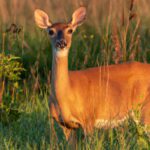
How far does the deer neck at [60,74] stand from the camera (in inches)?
305

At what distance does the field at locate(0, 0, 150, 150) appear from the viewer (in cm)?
734

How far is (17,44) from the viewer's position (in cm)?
1065

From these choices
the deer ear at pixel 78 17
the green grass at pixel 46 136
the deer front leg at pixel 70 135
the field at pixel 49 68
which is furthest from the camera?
the deer ear at pixel 78 17

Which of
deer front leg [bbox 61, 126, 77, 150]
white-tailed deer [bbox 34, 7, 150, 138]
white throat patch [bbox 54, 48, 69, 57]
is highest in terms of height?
white throat patch [bbox 54, 48, 69, 57]

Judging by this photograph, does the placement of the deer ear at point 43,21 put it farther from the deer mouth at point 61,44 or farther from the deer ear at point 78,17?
the deer mouth at point 61,44

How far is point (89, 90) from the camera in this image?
8.04m

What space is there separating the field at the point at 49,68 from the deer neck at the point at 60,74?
35 centimetres

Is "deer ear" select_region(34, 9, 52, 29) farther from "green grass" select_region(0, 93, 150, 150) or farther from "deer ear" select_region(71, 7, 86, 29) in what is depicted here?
"green grass" select_region(0, 93, 150, 150)

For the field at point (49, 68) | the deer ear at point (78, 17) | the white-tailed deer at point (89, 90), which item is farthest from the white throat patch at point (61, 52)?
the deer ear at point (78, 17)

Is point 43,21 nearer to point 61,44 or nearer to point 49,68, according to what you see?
point 61,44

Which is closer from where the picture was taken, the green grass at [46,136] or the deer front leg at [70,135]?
the green grass at [46,136]

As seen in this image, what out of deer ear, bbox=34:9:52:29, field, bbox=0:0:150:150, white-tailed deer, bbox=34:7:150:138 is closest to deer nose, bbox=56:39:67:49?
white-tailed deer, bbox=34:7:150:138

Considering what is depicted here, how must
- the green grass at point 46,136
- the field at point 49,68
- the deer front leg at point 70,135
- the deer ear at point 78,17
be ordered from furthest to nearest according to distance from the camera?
the deer ear at point 78,17 < the deer front leg at point 70,135 < the field at point 49,68 < the green grass at point 46,136

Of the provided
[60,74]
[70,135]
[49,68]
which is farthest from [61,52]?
[49,68]
